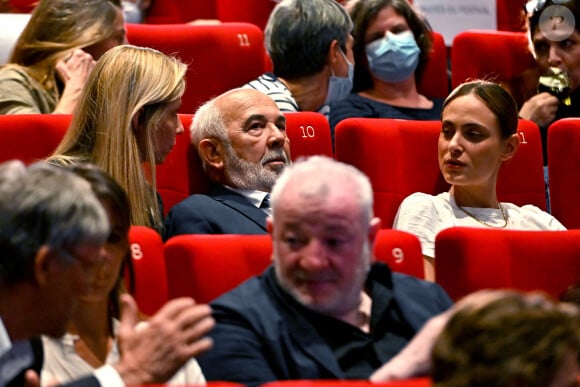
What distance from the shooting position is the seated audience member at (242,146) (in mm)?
1348

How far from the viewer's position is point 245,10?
6.43ft

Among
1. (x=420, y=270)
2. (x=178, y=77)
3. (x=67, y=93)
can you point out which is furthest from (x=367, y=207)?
(x=67, y=93)

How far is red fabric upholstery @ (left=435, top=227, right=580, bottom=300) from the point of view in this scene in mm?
1068

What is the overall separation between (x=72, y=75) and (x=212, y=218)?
34 centimetres

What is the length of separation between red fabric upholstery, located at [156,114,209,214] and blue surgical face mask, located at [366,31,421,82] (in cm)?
37

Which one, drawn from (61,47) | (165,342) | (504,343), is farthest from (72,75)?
(504,343)

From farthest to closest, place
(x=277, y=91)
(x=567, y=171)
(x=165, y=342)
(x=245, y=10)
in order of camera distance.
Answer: (x=245, y=10)
(x=277, y=91)
(x=567, y=171)
(x=165, y=342)

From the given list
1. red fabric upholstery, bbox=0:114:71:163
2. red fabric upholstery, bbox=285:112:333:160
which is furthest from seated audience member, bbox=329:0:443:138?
red fabric upholstery, bbox=0:114:71:163

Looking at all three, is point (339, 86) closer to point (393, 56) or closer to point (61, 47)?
point (393, 56)

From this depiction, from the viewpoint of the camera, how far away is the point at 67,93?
4.85 ft

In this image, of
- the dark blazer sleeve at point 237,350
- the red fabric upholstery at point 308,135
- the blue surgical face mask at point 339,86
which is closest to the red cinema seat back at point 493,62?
the blue surgical face mask at point 339,86

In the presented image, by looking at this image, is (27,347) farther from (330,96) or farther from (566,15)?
(566,15)

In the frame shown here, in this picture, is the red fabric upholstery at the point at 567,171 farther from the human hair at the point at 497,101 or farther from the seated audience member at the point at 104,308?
the seated audience member at the point at 104,308

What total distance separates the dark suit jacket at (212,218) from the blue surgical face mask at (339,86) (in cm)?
38
